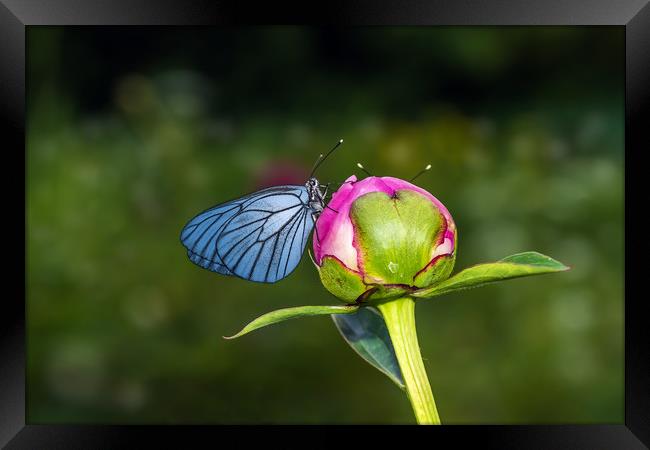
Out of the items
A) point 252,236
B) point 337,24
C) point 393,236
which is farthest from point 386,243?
point 337,24

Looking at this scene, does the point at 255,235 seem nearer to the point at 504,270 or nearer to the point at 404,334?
the point at 404,334

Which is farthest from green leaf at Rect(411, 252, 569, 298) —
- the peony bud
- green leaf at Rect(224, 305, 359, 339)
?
green leaf at Rect(224, 305, 359, 339)

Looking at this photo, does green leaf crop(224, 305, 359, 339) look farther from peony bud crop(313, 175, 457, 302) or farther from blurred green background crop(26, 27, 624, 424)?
blurred green background crop(26, 27, 624, 424)

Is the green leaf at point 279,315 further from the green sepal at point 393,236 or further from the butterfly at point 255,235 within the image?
the butterfly at point 255,235
